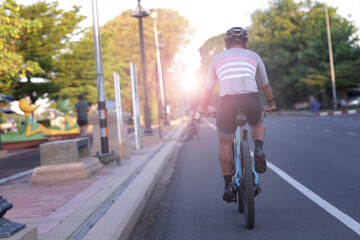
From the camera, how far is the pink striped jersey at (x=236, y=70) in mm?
4512

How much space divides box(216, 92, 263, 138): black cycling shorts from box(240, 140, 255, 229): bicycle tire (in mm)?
271

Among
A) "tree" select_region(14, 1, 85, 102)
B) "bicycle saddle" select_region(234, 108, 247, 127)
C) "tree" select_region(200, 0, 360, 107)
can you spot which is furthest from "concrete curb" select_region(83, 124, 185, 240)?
"tree" select_region(200, 0, 360, 107)

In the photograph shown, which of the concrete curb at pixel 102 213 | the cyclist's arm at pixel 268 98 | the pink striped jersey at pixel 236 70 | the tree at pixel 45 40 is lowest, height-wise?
the concrete curb at pixel 102 213

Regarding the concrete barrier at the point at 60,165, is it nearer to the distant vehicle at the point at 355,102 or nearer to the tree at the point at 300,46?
the tree at the point at 300,46

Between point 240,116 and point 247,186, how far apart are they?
69cm

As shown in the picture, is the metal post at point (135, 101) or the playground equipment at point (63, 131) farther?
the playground equipment at point (63, 131)

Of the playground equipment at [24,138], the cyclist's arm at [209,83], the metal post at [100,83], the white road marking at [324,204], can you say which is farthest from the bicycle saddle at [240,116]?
the playground equipment at [24,138]

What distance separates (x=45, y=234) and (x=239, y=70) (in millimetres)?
2448

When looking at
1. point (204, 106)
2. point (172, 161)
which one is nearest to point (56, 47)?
point (172, 161)

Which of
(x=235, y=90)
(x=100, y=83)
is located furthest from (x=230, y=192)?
(x=100, y=83)

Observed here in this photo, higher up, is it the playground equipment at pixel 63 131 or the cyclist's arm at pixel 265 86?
the cyclist's arm at pixel 265 86

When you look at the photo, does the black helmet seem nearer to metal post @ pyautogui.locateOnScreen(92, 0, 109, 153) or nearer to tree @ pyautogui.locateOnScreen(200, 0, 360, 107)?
metal post @ pyautogui.locateOnScreen(92, 0, 109, 153)

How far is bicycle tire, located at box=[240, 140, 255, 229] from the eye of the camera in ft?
13.9

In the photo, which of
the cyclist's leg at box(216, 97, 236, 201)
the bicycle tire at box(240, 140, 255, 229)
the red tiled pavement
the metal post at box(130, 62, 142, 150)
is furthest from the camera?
the metal post at box(130, 62, 142, 150)
